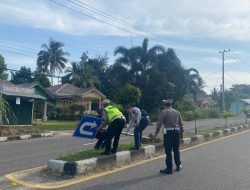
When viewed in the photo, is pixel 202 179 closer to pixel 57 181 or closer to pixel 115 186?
pixel 115 186

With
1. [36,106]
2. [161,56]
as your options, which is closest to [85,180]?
[36,106]

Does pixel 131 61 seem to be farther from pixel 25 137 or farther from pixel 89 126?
pixel 89 126

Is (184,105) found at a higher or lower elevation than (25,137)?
higher

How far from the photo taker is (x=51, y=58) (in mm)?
66250

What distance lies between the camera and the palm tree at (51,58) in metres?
66.3

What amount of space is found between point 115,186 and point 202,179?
1982 mm

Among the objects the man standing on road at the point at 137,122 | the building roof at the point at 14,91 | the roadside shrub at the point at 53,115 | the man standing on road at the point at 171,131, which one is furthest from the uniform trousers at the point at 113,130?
the roadside shrub at the point at 53,115

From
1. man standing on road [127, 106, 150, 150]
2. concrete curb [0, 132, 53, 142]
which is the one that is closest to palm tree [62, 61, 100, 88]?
concrete curb [0, 132, 53, 142]

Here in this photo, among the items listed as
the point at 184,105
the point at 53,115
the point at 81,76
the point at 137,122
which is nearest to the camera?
the point at 137,122

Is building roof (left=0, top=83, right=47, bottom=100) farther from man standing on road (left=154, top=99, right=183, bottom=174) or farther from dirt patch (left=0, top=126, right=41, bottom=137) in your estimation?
man standing on road (left=154, top=99, right=183, bottom=174)

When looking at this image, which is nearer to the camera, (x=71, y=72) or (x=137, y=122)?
(x=137, y=122)

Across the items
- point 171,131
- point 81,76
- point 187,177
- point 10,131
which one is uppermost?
point 81,76

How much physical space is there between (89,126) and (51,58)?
58.4m

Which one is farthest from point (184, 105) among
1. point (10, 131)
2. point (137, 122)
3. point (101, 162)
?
point (101, 162)
